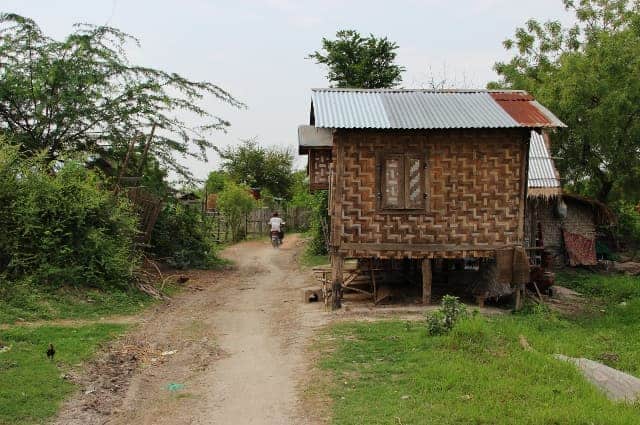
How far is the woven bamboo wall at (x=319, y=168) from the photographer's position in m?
15.2

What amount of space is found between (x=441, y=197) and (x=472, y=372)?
17.6 feet

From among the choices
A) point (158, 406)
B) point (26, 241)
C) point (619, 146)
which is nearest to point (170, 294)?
point (26, 241)

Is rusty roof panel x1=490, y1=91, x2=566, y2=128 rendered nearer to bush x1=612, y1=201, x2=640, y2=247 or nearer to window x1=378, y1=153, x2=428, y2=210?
window x1=378, y1=153, x2=428, y2=210

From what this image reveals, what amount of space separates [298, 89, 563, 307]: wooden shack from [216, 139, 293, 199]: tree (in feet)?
101

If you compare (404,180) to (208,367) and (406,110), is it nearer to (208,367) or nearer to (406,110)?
(406,110)

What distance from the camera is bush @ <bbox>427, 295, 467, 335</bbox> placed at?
920 centimetres

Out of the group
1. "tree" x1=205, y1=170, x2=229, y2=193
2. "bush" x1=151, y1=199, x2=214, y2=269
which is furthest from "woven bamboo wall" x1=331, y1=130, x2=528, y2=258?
"tree" x1=205, y1=170, x2=229, y2=193

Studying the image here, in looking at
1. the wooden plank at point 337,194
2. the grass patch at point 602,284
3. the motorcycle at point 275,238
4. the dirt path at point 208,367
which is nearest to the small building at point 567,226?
the grass patch at point 602,284

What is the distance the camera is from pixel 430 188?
12.3 m

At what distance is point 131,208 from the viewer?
15.2 metres

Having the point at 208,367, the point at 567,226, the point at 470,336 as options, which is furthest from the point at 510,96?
the point at 208,367

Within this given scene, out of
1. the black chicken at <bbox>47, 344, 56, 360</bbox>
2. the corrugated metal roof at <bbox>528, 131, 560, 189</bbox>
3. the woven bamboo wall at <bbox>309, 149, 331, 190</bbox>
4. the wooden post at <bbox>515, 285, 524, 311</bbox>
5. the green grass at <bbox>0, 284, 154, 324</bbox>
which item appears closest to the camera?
the black chicken at <bbox>47, 344, 56, 360</bbox>

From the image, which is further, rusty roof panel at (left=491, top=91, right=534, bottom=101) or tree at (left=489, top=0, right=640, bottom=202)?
tree at (left=489, top=0, right=640, bottom=202)

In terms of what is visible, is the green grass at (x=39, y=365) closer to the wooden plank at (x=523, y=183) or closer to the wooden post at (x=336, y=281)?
the wooden post at (x=336, y=281)
